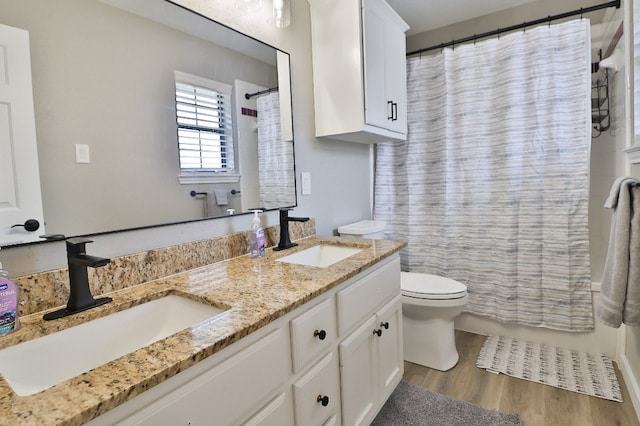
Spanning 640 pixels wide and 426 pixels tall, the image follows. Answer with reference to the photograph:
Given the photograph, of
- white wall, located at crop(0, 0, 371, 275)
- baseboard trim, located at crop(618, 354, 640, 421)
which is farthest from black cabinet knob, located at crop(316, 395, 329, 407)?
baseboard trim, located at crop(618, 354, 640, 421)

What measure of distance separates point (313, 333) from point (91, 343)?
585 mm

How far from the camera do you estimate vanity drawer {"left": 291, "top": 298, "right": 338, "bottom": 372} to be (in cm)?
96

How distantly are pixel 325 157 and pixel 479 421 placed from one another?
1.60 meters

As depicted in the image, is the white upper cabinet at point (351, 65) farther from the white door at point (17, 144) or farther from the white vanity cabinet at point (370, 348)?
the white door at point (17, 144)

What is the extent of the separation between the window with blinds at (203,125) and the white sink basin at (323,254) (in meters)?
0.52

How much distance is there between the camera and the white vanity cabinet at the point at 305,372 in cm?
66

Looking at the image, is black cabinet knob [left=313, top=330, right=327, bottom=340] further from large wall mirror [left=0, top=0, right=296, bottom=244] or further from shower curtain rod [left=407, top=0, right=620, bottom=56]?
shower curtain rod [left=407, top=0, right=620, bottom=56]

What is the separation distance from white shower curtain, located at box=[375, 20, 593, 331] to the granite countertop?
122cm

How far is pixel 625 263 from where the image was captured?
4.65ft

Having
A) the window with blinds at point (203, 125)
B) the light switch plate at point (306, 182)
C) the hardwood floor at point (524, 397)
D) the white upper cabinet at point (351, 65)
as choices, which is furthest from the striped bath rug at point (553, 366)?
the window with blinds at point (203, 125)

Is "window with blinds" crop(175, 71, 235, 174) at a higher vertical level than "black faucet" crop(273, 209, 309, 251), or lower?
higher

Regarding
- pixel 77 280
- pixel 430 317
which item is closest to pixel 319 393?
pixel 77 280

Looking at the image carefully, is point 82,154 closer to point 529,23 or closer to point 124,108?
point 124,108

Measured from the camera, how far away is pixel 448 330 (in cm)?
210
